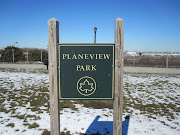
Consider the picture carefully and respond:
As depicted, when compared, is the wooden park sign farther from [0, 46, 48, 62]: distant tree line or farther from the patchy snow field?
[0, 46, 48, 62]: distant tree line

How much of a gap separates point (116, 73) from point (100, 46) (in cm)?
48

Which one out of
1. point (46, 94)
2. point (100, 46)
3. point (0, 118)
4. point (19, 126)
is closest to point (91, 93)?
point (100, 46)

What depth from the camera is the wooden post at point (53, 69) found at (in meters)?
2.28

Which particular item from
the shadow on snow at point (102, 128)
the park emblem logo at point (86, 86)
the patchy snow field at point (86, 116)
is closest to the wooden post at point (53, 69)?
the park emblem logo at point (86, 86)

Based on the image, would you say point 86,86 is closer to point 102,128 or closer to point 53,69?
point 53,69

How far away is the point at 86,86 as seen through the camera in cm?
244

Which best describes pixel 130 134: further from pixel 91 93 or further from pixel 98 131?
pixel 91 93

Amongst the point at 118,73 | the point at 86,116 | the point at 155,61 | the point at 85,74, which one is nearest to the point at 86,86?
the point at 85,74

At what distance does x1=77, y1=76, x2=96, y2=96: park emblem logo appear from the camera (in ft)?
8.00

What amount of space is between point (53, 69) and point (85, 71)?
496 millimetres

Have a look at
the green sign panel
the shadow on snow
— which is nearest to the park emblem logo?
the green sign panel

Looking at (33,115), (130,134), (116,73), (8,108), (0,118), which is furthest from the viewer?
(8,108)

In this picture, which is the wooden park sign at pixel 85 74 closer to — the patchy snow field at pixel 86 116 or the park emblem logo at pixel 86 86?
the park emblem logo at pixel 86 86

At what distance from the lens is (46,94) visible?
18.8ft
